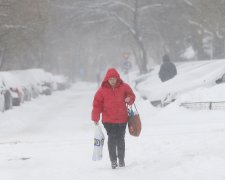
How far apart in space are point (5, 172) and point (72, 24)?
31.9 m

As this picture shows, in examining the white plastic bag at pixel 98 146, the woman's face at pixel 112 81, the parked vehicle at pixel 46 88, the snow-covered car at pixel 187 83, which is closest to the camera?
the woman's face at pixel 112 81

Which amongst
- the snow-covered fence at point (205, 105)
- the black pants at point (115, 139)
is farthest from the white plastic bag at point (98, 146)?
the snow-covered fence at point (205, 105)

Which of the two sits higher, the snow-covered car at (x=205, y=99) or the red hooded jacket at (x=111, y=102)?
the red hooded jacket at (x=111, y=102)

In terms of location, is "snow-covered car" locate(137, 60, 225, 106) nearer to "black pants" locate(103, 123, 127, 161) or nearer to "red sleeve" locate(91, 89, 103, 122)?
"black pants" locate(103, 123, 127, 161)

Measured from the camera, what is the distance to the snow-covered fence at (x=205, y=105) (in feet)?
49.3

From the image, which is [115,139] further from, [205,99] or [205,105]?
[205,99]

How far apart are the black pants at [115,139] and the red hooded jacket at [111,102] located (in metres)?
0.10

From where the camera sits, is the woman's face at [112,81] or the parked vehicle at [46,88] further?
the parked vehicle at [46,88]

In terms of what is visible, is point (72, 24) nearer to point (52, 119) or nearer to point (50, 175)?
point (52, 119)

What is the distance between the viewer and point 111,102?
8.75m

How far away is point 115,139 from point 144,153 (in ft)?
4.33

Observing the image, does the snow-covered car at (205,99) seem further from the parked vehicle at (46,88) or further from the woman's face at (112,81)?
the parked vehicle at (46,88)

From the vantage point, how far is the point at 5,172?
347 inches

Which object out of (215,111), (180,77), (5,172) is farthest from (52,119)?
(5,172)
